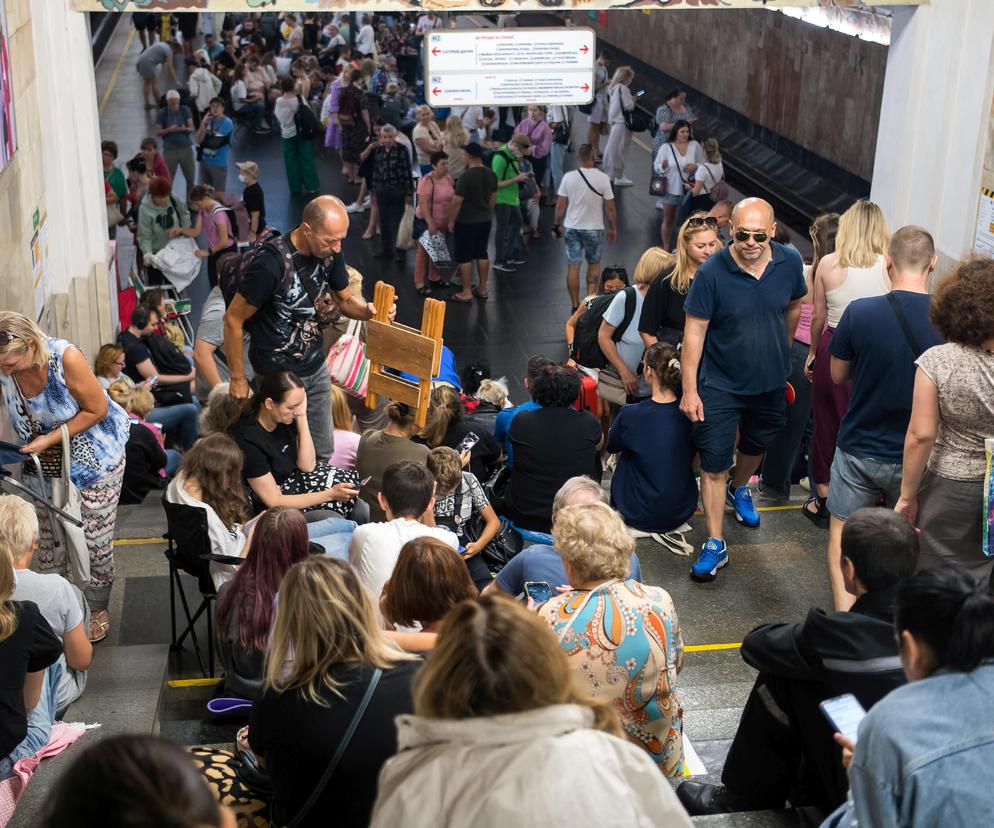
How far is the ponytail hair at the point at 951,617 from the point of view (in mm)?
2539

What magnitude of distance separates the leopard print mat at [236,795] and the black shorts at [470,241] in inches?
375

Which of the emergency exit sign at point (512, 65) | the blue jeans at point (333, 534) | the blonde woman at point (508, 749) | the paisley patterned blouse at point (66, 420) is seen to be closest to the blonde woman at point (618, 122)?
the emergency exit sign at point (512, 65)

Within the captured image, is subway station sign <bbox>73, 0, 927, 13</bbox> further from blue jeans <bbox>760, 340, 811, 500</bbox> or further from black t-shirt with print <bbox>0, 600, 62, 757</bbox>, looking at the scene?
black t-shirt with print <bbox>0, 600, 62, 757</bbox>

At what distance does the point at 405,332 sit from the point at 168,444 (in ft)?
11.0

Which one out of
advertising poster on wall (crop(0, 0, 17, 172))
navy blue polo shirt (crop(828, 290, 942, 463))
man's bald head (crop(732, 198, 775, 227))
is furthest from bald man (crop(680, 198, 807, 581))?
advertising poster on wall (crop(0, 0, 17, 172))

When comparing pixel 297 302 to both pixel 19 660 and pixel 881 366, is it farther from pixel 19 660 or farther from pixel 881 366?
pixel 881 366

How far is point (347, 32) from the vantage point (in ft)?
93.0

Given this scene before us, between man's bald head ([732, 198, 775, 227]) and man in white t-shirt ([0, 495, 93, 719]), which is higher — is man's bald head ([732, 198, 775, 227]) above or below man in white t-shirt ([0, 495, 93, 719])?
above

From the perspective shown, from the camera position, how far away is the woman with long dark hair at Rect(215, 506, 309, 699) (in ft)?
14.1

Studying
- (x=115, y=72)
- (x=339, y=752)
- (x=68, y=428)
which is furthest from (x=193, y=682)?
(x=115, y=72)

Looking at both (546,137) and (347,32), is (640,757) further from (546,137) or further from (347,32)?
(347,32)

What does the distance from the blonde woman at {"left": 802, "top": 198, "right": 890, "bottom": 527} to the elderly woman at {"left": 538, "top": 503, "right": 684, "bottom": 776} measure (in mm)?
2799

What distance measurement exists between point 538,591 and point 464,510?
156 centimetres

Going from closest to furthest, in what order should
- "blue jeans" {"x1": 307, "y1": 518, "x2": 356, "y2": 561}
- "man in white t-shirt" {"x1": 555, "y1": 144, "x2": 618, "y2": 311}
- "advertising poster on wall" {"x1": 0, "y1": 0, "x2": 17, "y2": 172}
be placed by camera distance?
1. "blue jeans" {"x1": 307, "y1": 518, "x2": 356, "y2": 561}
2. "advertising poster on wall" {"x1": 0, "y1": 0, "x2": 17, "y2": 172}
3. "man in white t-shirt" {"x1": 555, "y1": 144, "x2": 618, "y2": 311}
